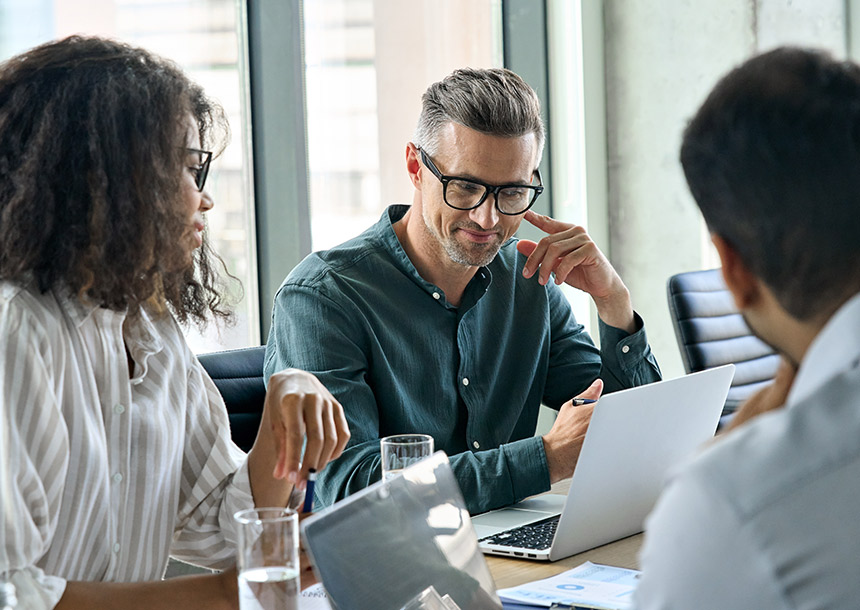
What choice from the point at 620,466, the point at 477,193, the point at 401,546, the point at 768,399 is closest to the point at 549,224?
the point at 477,193

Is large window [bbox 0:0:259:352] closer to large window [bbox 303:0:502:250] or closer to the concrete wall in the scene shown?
large window [bbox 303:0:502:250]

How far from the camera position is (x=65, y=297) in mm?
1288

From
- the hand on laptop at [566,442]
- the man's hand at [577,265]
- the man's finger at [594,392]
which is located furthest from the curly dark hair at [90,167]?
the man's hand at [577,265]

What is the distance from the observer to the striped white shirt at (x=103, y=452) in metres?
1.14

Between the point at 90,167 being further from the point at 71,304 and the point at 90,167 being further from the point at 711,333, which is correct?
the point at 711,333

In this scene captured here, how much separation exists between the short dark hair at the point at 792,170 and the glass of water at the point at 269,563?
518 millimetres

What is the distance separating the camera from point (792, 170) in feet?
2.23

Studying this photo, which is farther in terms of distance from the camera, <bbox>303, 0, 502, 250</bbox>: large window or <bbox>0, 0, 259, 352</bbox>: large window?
<bbox>303, 0, 502, 250</bbox>: large window

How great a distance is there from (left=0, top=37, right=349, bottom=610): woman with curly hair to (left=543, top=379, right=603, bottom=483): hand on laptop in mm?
462

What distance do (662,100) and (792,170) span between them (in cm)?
350

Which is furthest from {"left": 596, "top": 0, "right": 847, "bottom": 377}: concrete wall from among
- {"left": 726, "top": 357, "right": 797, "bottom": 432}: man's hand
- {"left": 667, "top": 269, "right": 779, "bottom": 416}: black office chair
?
{"left": 726, "top": 357, "right": 797, "bottom": 432}: man's hand

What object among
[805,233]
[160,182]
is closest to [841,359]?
[805,233]

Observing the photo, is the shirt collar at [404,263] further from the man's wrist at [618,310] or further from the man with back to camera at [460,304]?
the man's wrist at [618,310]

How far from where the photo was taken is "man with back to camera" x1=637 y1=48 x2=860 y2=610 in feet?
2.07
